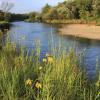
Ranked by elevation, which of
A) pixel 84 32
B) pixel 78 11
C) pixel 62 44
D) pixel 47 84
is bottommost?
pixel 84 32

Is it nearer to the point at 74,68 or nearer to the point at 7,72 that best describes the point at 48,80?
the point at 7,72

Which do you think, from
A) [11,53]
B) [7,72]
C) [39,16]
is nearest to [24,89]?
[7,72]

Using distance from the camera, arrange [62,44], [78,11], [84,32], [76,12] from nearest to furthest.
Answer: [62,44], [84,32], [78,11], [76,12]

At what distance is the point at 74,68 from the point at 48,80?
1.59 m

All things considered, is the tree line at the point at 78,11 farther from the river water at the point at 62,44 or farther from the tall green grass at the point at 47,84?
the tall green grass at the point at 47,84

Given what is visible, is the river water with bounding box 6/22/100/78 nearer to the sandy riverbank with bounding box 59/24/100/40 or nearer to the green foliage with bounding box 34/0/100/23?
the sandy riverbank with bounding box 59/24/100/40

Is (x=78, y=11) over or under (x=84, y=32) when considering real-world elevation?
over

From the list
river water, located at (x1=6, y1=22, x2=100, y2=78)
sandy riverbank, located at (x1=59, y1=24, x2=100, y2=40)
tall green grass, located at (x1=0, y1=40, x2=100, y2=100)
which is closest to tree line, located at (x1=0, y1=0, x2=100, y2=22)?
sandy riverbank, located at (x1=59, y1=24, x2=100, y2=40)

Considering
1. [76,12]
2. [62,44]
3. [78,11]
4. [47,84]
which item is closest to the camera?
[47,84]

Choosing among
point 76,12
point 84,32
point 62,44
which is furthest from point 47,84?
point 76,12

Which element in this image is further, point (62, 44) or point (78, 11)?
point (78, 11)

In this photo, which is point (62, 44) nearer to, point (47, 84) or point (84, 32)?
point (47, 84)

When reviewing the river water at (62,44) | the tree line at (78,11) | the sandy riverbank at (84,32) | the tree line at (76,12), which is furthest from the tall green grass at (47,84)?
the tree line at (78,11)

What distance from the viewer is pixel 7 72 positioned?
18.2ft
